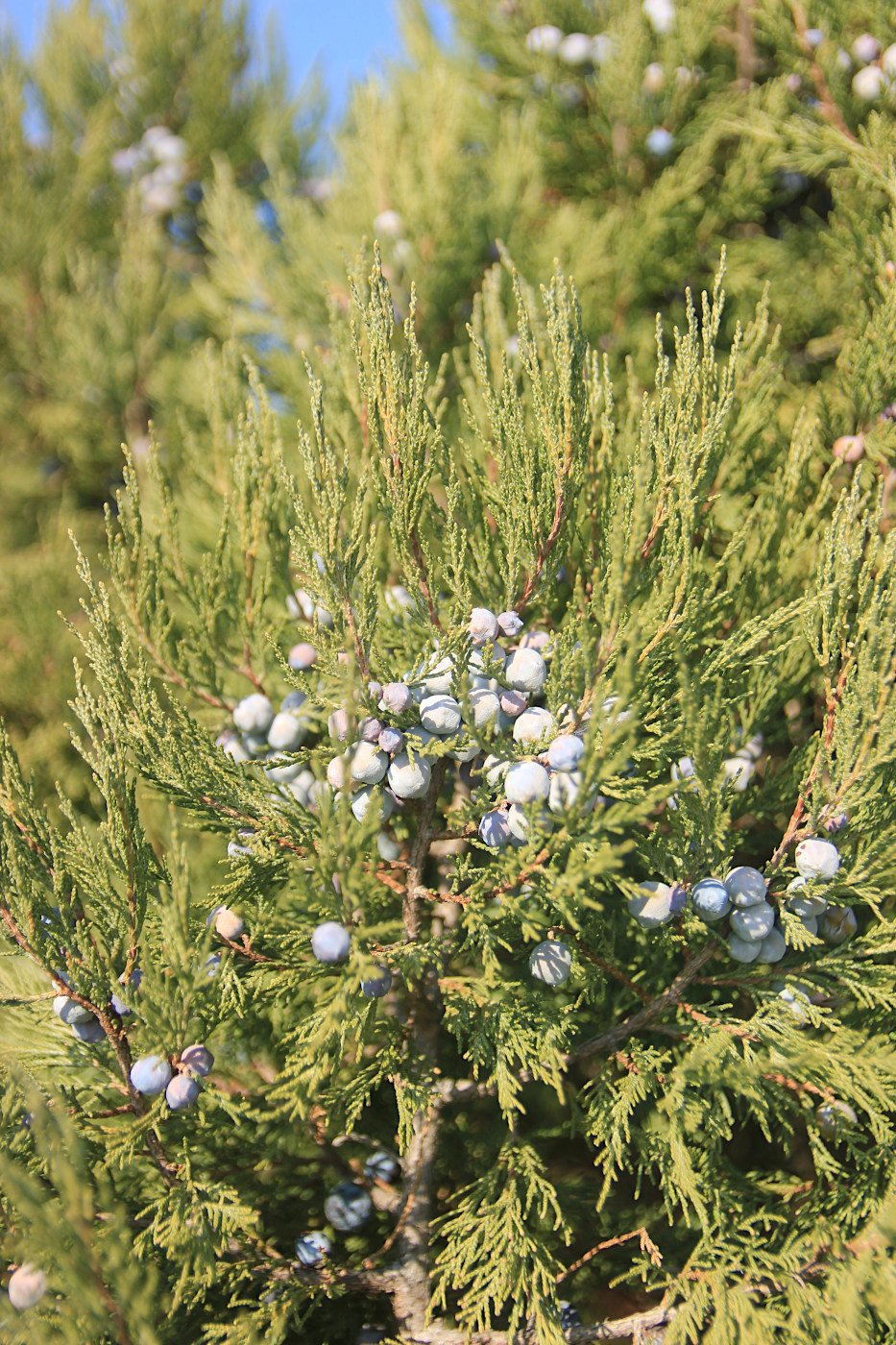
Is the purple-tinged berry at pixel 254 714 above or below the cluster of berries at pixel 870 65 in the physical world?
below

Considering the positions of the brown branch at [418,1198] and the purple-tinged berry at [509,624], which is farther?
the brown branch at [418,1198]

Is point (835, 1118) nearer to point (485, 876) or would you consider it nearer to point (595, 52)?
point (485, 876)

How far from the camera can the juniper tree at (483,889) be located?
981mm

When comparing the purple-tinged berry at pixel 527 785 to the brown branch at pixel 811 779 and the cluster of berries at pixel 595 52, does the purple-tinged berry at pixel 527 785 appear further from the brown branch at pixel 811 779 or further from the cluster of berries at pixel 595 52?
the cluster of berries at pixel 595 52

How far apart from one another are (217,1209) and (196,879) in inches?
26.4

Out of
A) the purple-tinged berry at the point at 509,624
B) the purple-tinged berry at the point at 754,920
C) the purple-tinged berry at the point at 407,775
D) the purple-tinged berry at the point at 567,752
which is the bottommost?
the purple-tinged berry at the point at 754,920

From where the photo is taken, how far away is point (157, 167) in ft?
9.77

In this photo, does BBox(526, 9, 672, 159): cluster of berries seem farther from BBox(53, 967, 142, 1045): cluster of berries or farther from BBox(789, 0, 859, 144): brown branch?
BBox(53, 967, 142, 1045): cluster of berries

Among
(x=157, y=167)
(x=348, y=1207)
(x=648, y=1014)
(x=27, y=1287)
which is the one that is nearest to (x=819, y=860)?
(x=648, y=1014)

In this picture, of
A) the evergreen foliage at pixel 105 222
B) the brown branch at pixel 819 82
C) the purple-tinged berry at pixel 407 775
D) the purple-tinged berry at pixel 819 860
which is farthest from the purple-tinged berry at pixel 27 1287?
the brown branch at pixel 819 82

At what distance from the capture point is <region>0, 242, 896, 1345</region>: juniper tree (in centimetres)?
98

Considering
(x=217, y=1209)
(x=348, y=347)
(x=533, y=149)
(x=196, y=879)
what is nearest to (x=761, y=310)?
(x=348, y=347)

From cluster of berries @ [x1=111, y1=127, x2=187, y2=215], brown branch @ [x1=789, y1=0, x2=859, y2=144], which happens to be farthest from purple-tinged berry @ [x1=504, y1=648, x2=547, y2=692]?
cluster of berries @ [x1=111, y1=127, x2=187, y2=215]

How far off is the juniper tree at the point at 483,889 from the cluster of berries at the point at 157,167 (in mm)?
2081
